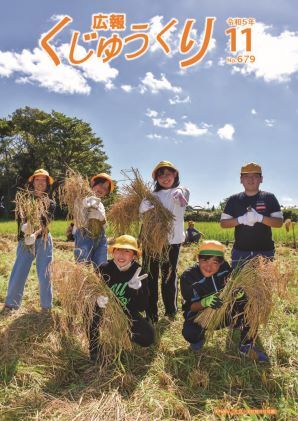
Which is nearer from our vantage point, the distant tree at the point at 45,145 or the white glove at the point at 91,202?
the white glove at the point at 91,202

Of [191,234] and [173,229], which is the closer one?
[173,229]

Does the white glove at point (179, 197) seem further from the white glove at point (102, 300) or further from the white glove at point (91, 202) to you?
the white glove at point (102, 300)

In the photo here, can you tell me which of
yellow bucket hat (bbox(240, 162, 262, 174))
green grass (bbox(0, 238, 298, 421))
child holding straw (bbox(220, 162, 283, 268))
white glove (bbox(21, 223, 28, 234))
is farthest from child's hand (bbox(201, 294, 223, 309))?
white glove (bbox(21, 223, 28, 234))

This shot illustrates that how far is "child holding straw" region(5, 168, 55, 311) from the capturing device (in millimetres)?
4001

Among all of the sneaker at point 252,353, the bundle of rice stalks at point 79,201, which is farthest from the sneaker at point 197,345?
the bundle of rice stalks at point 79,201

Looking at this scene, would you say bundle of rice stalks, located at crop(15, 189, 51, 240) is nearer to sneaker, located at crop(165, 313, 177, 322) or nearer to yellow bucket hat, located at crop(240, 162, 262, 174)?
sneaker, located at crop(165, 313, 177, 322)

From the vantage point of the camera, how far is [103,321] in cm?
280

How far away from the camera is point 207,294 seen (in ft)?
10.3

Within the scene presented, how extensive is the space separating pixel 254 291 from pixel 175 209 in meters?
1.28

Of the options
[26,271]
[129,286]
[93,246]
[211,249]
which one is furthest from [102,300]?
[26,271]

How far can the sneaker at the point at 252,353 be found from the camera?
2921 mm

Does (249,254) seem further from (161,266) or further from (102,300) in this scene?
(102,300)

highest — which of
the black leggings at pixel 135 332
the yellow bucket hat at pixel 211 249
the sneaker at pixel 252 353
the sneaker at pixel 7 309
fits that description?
the yellow bucket hat at pixel 211 249

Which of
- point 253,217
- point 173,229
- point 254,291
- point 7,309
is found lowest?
point 7,309
